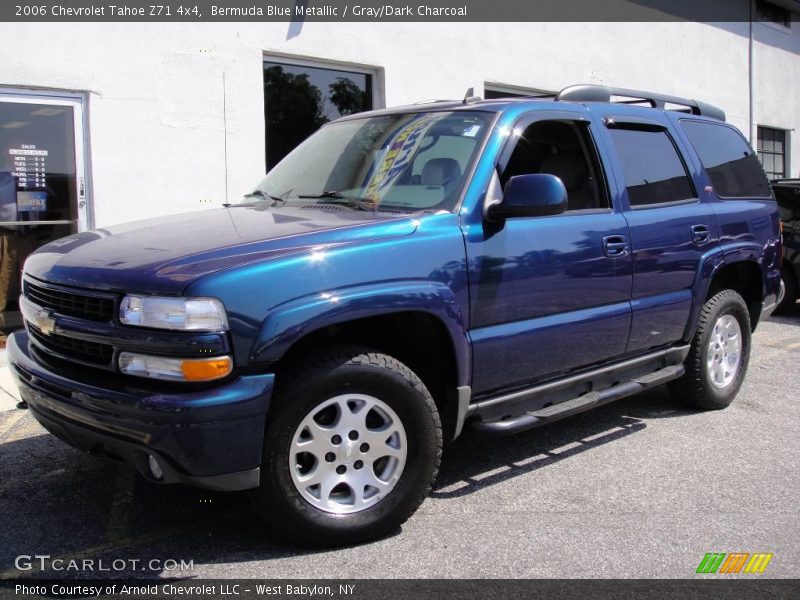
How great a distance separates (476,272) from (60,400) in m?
1.80

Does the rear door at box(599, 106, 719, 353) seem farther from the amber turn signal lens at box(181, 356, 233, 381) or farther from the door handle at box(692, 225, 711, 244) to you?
the amber turn signal lens at box(181, 356, 233, 381)

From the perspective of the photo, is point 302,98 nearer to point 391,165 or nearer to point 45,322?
point 391,165

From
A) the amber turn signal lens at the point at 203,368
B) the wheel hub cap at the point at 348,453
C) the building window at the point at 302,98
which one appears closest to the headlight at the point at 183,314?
the amber turn signal lens at the point at 203,368

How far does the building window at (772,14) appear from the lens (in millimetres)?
15797

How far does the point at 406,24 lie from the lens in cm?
916

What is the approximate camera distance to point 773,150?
54.4ft

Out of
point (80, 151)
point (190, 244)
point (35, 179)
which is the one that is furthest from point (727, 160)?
point (35, 179)

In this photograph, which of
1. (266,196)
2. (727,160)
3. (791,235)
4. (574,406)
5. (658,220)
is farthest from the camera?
(791,235)

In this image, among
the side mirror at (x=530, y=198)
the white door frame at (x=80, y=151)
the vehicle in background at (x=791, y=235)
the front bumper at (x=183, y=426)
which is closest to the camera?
the front bumper at (x=183, y=426)

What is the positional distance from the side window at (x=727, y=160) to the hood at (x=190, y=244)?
2726mm

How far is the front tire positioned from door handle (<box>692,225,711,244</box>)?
2.30 meters

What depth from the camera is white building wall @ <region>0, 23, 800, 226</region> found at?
6879 millimetres

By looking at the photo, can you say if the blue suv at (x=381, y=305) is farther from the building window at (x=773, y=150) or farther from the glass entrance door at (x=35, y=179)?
the building window at (x=773, y=150)

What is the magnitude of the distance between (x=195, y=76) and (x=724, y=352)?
5.48m
